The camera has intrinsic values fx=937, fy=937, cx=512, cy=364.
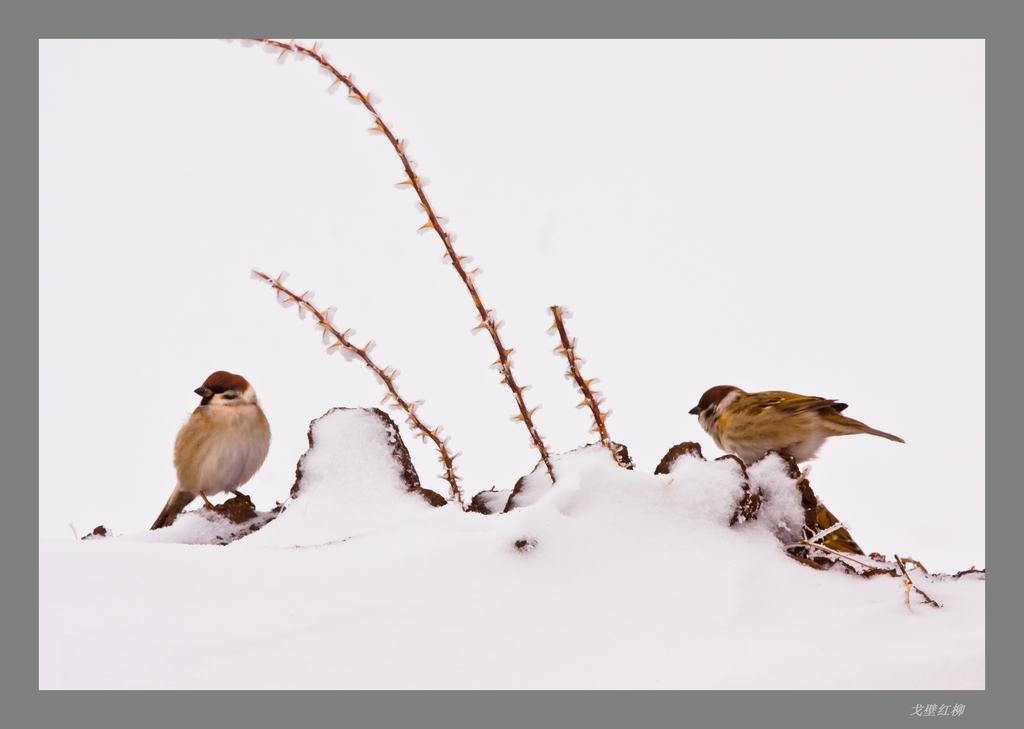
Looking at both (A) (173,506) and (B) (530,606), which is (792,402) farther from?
(A) (173,506)

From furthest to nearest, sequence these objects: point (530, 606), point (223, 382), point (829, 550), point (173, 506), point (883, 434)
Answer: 1. point (173, 506)
2. point (223, 382)
3. point (883, 434)
4. point (829, 550)
5. point (530, 606)

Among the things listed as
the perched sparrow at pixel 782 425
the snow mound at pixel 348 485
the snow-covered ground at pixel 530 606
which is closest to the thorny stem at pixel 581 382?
the snow-covered ground at pixel 530 606

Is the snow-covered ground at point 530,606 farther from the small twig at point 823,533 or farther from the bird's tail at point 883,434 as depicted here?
the bird's tail at point 883,434

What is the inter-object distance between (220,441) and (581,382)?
5.28 ft

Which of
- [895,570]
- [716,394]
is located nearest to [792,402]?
[716,394]

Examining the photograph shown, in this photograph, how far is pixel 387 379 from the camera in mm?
2828

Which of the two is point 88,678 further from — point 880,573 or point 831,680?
point 880,573

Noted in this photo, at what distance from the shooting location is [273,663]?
2.06m

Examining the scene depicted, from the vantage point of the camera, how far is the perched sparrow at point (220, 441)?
3588 mm

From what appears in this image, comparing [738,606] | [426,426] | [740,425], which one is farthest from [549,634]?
[740,425]

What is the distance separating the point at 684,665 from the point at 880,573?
2.42 feet

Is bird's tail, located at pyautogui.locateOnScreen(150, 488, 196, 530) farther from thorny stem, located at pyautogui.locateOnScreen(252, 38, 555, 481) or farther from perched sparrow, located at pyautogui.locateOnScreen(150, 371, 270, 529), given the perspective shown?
thorny stem, located at pyautogui.locateOnScreen(252, 38, 555, 481)

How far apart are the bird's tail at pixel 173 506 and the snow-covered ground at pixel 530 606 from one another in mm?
1200

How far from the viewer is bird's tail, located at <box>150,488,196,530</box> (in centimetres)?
379
